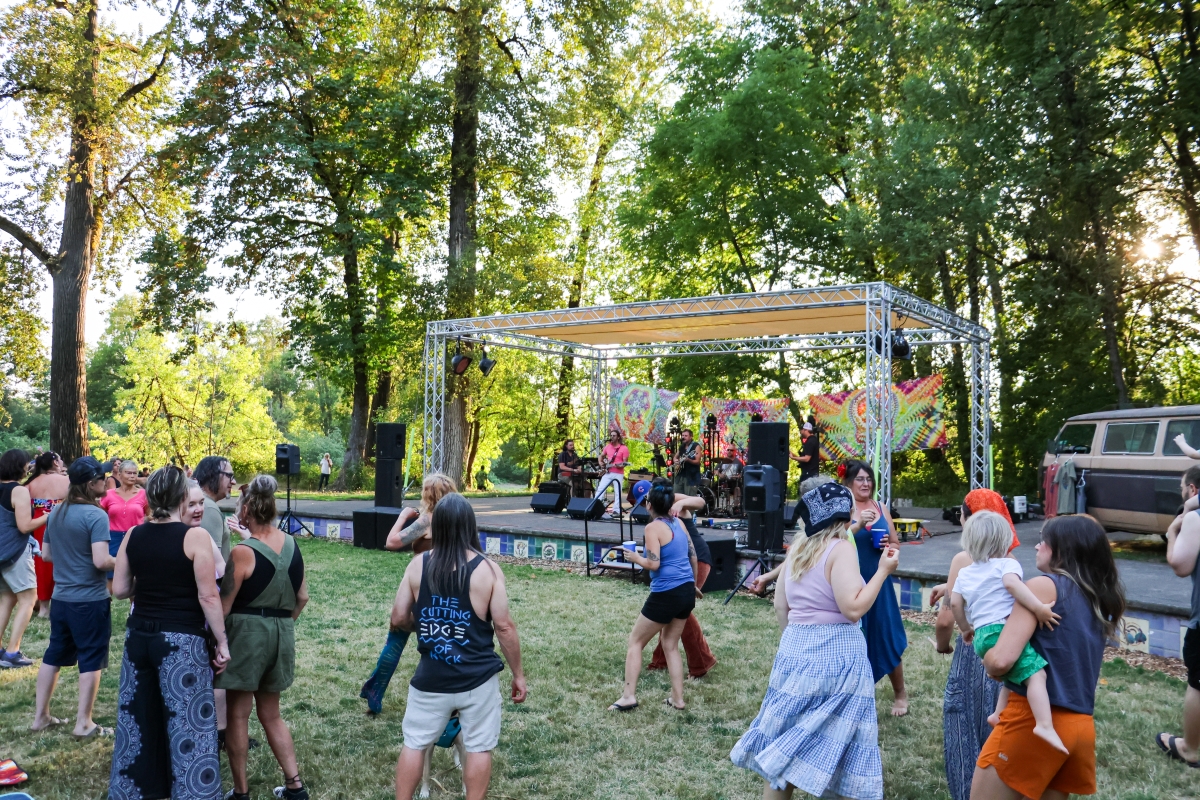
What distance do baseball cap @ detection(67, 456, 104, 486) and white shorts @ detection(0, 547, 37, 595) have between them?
1426mm

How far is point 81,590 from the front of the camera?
417 centimetres

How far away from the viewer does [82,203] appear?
590 inches

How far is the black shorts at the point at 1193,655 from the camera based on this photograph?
389 cm

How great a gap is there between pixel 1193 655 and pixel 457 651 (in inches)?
139

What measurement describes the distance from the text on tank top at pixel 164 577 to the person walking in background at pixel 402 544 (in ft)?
4.08

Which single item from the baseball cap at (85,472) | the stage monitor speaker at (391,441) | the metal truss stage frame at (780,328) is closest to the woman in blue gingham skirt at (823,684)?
the baseball cap at (85,472)

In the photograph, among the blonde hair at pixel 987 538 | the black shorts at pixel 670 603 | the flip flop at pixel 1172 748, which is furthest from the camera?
the black shorts at pixel 670 603

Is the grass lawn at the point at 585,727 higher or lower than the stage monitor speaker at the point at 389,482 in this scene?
lower

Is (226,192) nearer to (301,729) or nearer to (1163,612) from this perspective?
(301,729)

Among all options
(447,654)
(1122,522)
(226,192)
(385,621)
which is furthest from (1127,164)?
(226,192)

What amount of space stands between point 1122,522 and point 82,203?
17677 millimetres

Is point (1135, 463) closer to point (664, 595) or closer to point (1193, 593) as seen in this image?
point (1193, 593)

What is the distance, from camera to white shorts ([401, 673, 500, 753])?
9.45ft

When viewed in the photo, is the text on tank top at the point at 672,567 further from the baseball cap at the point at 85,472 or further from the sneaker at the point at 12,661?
the sneaker at the point at 12,661
